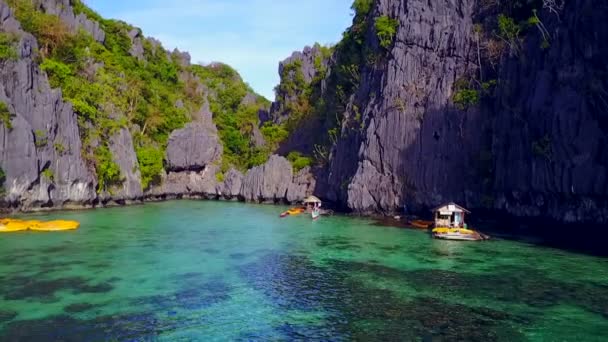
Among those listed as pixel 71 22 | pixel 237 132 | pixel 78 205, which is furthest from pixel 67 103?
pixel 237 132

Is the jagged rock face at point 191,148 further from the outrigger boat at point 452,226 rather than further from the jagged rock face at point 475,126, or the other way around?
the outrigger boat at point 452,226

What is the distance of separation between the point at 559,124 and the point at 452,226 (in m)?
10.2

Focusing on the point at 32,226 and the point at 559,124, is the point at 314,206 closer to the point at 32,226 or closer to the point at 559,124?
the point at 559,124

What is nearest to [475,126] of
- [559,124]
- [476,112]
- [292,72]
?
[476,112]

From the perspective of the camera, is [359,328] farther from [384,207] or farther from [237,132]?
[237,132]

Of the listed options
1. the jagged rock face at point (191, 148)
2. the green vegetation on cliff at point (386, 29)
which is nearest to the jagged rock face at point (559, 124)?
the green vegetation on cliff at point (386, 29)

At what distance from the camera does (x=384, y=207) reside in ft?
159

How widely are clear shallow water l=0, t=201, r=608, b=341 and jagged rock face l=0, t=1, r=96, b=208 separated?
11.7 meters

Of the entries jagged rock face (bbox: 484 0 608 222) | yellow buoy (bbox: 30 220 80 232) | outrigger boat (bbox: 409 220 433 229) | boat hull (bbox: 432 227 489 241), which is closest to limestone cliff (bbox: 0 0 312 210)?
yellow buoy (bbox: 30 220 80 232)

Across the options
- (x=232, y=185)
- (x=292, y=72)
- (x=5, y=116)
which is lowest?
(x=232, y=185)

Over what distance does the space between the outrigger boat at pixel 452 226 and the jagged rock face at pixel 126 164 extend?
35.6 m

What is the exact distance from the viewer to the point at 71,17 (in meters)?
63.7

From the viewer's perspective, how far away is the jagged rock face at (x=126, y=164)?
186 ft

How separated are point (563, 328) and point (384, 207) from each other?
3185 centimetres
